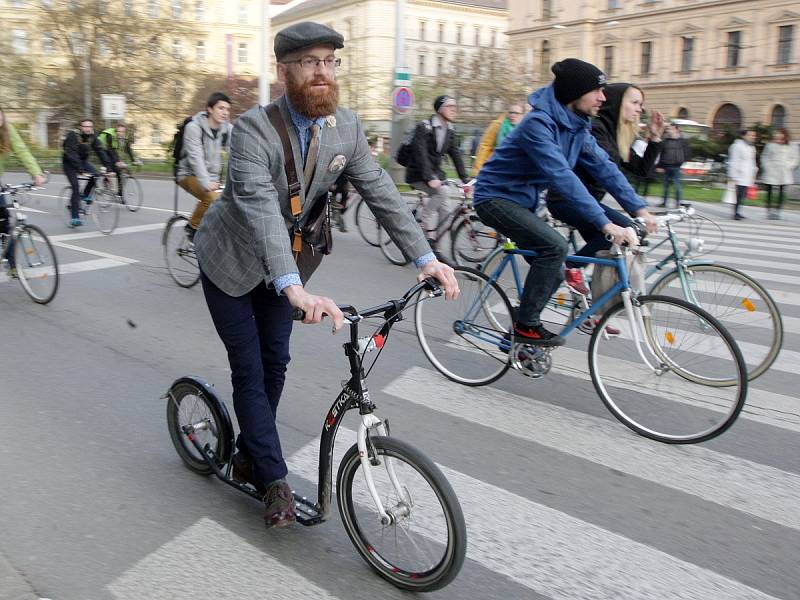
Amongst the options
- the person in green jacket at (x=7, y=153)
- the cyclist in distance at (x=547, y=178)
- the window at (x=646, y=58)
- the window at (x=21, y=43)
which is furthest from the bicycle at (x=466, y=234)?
the window at (x=646, y=58)

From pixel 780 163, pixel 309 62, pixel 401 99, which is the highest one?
pixel 401 99

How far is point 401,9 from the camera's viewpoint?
60.2 feet

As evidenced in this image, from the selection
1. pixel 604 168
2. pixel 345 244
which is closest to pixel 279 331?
pixel 604 168

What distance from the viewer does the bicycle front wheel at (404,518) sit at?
2.65 meters

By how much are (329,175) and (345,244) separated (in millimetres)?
8157

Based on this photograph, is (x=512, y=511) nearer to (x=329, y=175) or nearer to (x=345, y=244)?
(x=329, y=175)

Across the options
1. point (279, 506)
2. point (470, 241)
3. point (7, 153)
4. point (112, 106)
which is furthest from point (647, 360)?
point (112, 106)

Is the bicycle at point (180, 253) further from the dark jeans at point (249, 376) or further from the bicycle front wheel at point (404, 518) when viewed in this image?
the bicycle front wheel at point (404, 518)

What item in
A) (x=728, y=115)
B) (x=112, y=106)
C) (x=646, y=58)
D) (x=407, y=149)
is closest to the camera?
(x=407, y=149)

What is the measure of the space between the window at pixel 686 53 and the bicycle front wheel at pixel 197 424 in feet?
186

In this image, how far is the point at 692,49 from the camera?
53.8 metres

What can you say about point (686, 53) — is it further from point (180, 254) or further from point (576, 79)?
point (576, 79)

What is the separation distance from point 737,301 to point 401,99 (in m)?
12.9

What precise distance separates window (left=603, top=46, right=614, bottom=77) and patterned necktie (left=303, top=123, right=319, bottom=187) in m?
60.7
